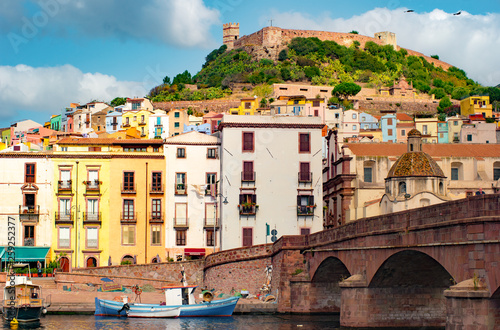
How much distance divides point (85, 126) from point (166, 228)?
221 feet

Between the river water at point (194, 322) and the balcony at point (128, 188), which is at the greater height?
the balcony at point (128, 188)

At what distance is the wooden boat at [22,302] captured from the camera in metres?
48.2

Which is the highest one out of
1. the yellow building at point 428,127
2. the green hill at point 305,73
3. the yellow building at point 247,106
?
the green hill at point 305,73

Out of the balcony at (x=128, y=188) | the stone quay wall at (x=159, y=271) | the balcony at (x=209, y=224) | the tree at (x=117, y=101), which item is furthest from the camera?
the tree at (x=117, y=101)

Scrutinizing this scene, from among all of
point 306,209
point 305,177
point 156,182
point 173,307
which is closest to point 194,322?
point 173,307

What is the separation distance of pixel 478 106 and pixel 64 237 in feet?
341

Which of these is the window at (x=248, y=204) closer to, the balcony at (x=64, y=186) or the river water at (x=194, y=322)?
the balcony at (x=64, y=186)

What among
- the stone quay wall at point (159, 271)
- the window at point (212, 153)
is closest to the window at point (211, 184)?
the window at point (212, 153)

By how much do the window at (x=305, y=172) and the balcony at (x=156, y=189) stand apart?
11802 mm

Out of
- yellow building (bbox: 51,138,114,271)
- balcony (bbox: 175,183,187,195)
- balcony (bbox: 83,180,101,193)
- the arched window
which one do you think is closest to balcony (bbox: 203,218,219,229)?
balcony (bbox: 175,183,187,195)

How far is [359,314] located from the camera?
134 feet

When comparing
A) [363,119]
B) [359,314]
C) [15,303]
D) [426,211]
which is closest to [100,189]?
[15,303]

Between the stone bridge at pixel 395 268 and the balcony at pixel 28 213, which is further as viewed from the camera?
the balcony at pixel 28 213

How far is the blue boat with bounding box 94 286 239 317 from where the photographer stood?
5191cm
